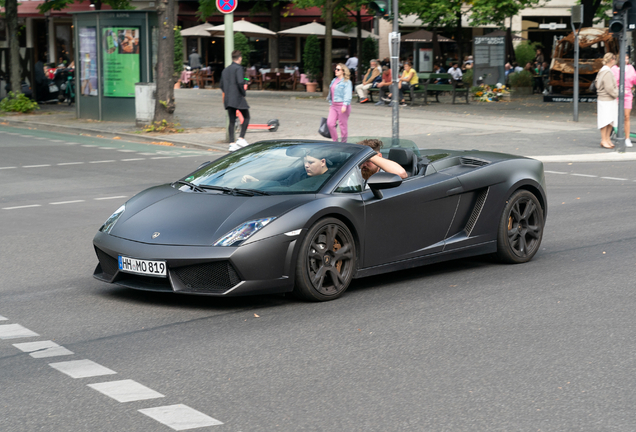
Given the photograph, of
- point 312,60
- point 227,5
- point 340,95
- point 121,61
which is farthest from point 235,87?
A: point 312,60

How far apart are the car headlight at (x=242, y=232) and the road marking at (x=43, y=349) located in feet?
4.08

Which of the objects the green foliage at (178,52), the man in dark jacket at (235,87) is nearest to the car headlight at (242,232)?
the man in dark jacket at (235,87)

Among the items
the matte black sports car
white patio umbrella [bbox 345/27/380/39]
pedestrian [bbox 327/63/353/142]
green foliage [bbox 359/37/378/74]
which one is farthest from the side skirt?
green foliage [bbox 359/37/378/74]

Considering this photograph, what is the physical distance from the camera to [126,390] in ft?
14.9

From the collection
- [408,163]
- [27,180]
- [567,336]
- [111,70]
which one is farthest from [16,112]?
[567,336]

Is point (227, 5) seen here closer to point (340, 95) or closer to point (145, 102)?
point (340, 95)

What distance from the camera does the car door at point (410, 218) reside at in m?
6.77

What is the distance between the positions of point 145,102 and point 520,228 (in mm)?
16463

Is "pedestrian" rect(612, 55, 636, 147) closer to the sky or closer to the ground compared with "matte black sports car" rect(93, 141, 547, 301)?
closer to the sky

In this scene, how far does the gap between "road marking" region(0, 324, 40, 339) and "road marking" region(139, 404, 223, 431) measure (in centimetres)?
171

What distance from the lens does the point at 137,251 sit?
6.18 meters

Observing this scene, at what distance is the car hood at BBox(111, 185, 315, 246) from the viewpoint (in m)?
6.14

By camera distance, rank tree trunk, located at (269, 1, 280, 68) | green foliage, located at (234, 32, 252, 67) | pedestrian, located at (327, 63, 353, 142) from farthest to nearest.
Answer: tree trunk, located at (269, 1, 280, 68) → green foliage, located at (234, 32, 252, 67) → pedestrian, located at (327, 63, 353, 142)

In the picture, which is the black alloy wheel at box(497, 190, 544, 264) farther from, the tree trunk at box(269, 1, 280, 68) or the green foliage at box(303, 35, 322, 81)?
the tree trunk at box(269, 1, 280, 68)
